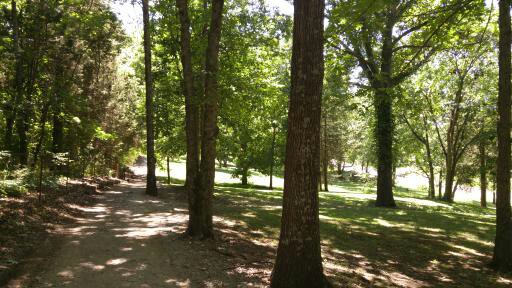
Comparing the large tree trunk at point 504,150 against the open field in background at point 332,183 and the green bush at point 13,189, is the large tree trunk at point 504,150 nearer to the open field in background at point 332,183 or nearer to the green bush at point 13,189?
the green bush at point 13,189

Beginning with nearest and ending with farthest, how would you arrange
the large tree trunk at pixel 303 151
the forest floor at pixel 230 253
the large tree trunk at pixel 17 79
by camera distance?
1. the large tree trunk at pixel 303 151
2. the forest floor at pixel 230 253
3. the large tree trunk at pixel 17 79

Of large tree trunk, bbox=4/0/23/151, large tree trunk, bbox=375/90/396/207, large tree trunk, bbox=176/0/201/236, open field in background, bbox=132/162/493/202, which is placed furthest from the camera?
open field in background, bbox=132/162/493/202

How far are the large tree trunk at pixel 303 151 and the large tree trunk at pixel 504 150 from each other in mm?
5988

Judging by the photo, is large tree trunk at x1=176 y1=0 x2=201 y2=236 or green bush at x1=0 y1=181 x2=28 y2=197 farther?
green bush at x1=0 y1=181 x2=28 y2=197

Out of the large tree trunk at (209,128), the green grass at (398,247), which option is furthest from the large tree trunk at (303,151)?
the large tree trunk at (209,128)

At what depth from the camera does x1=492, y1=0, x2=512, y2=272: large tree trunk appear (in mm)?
9375

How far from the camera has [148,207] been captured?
1538 cm

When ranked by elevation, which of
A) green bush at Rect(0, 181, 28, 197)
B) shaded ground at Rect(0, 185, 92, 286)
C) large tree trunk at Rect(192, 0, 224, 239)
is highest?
large tree trunk at Rect(192, 0, 224, 239)

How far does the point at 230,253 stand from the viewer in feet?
28.2

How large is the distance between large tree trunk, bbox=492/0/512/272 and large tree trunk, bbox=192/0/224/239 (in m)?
6.77

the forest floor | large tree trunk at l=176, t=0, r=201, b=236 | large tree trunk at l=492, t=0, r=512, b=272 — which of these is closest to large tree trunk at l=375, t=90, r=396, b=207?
the forest floor

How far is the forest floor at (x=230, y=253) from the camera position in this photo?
23.0 feet

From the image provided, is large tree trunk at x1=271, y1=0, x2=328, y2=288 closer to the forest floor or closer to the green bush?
the forest floor

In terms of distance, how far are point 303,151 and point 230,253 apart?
375 centimetres
